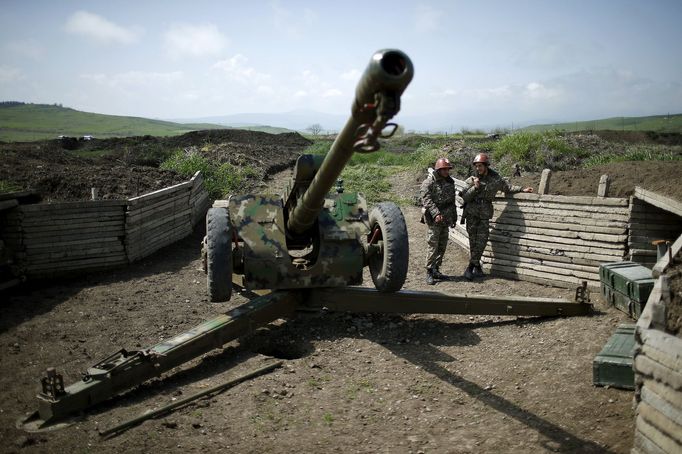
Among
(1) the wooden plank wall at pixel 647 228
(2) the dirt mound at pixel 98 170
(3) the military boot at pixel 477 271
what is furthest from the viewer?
(2) the dirt mound at pixel 98 170

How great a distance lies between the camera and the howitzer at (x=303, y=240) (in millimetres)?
6289

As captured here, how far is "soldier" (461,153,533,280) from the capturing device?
8906 millimetres

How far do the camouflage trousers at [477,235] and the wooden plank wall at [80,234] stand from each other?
5577 millimetres

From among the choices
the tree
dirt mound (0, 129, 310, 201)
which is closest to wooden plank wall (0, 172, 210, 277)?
dirt mound (0, 129, 310, 201)

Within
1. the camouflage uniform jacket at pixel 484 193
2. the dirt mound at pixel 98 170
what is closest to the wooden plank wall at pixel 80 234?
the dirt mound at pixel 98 170

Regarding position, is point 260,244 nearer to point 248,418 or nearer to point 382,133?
point 248,418

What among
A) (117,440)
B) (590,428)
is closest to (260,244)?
(117,440)

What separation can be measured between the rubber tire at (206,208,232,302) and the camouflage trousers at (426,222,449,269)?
3.84 m

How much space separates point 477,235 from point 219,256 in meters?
4.47

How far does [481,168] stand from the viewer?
8922mm

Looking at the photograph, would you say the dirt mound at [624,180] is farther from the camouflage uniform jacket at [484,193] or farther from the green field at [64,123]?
the green field at [64,123]

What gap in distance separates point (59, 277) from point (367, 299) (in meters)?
5.37

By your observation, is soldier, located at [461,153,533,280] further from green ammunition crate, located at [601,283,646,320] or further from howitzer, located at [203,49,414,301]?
howitzer, located at [203,49,414,301]

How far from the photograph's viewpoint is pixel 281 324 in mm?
7332
